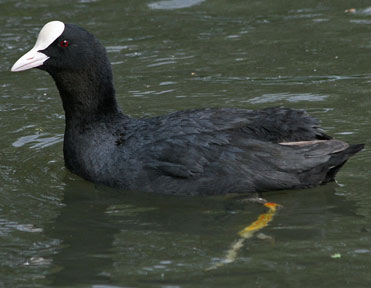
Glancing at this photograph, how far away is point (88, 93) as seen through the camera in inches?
298

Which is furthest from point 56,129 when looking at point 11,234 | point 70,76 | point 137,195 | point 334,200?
point 334,200

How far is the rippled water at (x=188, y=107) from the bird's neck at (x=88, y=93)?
634 millimetres

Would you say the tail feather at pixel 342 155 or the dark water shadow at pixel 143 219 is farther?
the tail feather at pixel 342 155

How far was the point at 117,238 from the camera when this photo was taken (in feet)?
20.2

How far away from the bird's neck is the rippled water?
2.08 ft

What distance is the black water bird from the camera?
677cm

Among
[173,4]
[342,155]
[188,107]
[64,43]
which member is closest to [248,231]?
[342,155]

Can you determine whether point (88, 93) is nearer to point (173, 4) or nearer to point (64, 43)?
point (64, 43)

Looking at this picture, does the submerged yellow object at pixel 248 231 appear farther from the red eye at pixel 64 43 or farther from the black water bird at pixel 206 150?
the red eye at pixel 64 43

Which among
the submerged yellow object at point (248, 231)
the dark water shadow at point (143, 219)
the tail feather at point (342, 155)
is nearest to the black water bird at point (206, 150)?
the tail feather at point (342, 155)

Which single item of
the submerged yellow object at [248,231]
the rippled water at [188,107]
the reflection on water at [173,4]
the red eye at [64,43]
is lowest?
the submerged yellow object at [248,231]

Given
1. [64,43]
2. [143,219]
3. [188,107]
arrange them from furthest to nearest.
Answer: 1. [188,107]
2. [64,43]
3. [143,219]

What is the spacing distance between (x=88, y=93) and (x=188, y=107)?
73.8 inches

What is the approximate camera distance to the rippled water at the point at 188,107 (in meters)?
5.52
